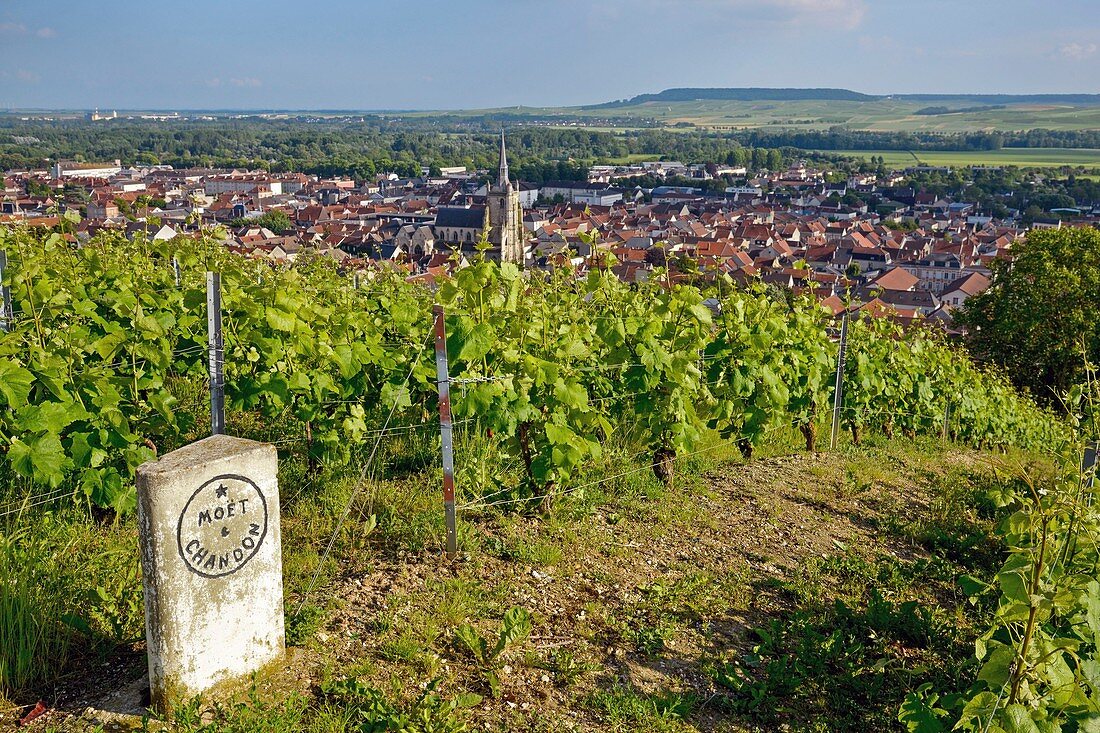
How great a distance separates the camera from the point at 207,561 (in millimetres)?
2822

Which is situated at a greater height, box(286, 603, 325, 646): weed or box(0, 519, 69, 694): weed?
box(0, 519, 69, 694): weed

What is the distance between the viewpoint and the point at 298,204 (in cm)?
9581

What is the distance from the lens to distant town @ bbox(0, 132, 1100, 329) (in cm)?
5300

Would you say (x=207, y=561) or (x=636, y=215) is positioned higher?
(x=636, y=215)

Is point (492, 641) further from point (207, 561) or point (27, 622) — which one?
point (27, 622)

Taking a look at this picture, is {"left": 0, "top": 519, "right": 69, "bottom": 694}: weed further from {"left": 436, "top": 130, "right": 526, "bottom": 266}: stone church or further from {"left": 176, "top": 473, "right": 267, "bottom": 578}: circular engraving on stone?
{"left": 436, "top": 130, "right": 526, "bottom": 266}: stone church

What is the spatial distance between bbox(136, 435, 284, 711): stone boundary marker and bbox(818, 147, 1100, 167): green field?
153 m

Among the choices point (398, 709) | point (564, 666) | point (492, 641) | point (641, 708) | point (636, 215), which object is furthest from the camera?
point (636, 215)

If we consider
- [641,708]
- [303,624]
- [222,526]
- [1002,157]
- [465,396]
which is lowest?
[641,708]

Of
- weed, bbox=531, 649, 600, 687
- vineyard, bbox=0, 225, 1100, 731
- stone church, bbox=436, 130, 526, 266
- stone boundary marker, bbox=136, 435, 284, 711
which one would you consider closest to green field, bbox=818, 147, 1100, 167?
→ stone church, bbox=436, 130, 526, 266

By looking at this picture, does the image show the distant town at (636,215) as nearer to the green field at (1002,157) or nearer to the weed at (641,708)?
the green field at (1002,157)

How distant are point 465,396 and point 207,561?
1544mm

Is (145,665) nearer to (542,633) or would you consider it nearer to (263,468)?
(263,468)

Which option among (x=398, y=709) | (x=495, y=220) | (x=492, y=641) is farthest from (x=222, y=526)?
(x=495, y=220)
